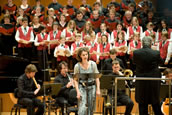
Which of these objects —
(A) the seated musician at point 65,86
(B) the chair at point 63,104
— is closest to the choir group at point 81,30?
(A) the seated musician at point 65,86

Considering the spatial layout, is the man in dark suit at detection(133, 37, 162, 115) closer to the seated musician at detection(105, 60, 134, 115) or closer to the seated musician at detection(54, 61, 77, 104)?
the seated musician at detection(105, 60, 134, 115)

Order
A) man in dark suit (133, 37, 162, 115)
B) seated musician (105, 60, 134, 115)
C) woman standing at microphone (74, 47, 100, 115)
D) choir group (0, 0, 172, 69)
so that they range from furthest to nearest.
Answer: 1. choir group (0, 0, 172, 69)
2. seated musician (105, 60, 134, 115)
3. man in dark suit (133, 37, 162, 115)
4. woman standing at microphone (74, 47, 100, 115)

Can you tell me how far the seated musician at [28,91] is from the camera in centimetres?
618

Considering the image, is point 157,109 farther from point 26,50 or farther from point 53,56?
point 26,50

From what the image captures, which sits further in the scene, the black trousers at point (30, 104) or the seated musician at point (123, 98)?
the seated musician at point (123, 98)

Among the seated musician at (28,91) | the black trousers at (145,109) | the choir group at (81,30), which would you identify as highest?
the choir group at (81,30)

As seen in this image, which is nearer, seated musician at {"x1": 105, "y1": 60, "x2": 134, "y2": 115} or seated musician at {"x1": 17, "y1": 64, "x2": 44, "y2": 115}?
Answer: seated musician at {"x1": 17, "y1": 64, "x2": 44, "y2": 115}

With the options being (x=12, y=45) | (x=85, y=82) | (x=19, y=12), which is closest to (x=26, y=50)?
(x=12, y=45)

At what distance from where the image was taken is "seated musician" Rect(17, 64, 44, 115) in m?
6.18

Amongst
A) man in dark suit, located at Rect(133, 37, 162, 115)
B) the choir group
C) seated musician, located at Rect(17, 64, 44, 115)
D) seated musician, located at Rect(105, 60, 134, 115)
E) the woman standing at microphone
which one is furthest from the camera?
the choir group

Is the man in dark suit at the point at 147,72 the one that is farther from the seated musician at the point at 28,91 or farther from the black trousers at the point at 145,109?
the seated musician at the point at 28,91

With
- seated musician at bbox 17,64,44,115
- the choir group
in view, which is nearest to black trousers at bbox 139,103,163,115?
seated musician at bbox 17,64,44,115

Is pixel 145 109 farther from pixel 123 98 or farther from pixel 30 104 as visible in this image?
pixel 30 104

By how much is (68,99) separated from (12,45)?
3.30m
